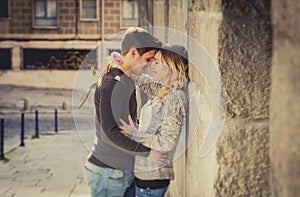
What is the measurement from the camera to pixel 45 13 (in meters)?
18.3

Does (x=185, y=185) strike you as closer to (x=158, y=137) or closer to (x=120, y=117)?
(x=158, y=137)

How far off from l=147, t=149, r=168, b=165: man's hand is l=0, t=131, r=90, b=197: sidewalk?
3.25 meters

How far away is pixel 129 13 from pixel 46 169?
10.3 metres

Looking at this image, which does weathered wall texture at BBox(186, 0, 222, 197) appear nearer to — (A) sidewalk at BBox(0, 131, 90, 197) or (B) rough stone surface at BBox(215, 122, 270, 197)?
(B) rough stone surface at BBox(215, 122, 270, 197)

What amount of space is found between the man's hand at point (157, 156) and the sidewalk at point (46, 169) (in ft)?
10.7

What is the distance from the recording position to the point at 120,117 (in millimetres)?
2439

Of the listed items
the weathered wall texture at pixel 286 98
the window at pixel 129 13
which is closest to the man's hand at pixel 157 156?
the weathered wall texture at pixel 286 98

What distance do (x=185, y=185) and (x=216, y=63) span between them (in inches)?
30.0

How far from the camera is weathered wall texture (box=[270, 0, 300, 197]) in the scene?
1097 millimetres

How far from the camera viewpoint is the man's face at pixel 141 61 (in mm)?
2402

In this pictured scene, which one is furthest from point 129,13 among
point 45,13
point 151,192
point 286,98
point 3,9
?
point 286,98

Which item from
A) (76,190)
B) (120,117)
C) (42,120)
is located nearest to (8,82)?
(42,120)

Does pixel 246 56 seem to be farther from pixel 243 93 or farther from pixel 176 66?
pixel 176 66

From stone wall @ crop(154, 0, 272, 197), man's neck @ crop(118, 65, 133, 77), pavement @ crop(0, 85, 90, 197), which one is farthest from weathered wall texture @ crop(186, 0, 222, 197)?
pavement @ crop(0, 85, 90, 197)
